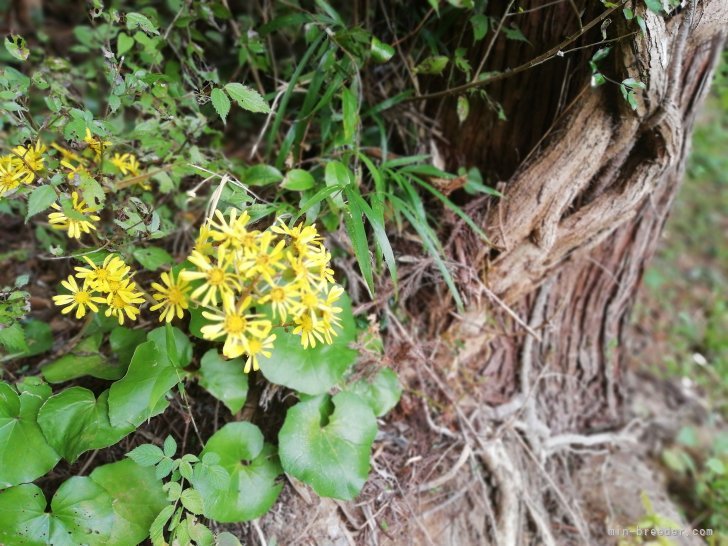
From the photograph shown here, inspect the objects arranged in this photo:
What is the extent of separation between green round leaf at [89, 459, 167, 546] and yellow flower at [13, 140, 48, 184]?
69cm

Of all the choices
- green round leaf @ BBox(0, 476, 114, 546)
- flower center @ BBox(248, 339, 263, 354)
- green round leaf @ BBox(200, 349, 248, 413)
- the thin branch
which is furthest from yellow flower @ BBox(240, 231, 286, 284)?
the thin branch

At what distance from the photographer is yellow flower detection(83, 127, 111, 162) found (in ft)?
4.04

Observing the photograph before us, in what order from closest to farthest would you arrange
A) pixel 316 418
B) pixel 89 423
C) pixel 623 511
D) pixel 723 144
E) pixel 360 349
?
pixel 89 423 → pixel 316 418 → pixel 360 349 → pixel 623 511 → pixel 723 144

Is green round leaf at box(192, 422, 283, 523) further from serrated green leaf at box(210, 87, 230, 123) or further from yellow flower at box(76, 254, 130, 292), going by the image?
serrated green leaf at box(210, 87, 230, 123)

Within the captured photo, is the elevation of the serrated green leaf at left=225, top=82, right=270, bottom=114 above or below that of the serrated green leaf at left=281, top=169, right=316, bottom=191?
above

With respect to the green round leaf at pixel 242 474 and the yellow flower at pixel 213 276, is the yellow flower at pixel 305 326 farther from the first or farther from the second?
the green round leaf at pixel 242 474

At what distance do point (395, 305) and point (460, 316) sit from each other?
0.72ft

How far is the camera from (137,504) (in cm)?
124

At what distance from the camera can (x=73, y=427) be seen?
122 centimetres

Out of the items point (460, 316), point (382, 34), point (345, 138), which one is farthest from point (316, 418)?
point (382, 34)

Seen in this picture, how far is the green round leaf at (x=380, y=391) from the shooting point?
5.06ft

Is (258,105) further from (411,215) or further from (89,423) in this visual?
(89,423)

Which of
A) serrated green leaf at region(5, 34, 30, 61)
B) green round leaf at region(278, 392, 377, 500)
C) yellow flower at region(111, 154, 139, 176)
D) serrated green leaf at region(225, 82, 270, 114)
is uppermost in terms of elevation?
serrated green leaf at region(225, 82, 270, 114)

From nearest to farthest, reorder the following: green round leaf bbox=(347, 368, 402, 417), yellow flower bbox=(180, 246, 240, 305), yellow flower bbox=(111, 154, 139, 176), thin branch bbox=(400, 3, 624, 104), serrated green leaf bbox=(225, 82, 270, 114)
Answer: yellow flower bbox=(180, 246, 240, 305) → serrated green leaf bbox=(225, 82, 270, 114) → thin branch bbox=(400, 3, 624, 104) → yellow flower bbox=(111, 154, 139, 176) → green round leaf bbox=(347, 368, 402, 417)
